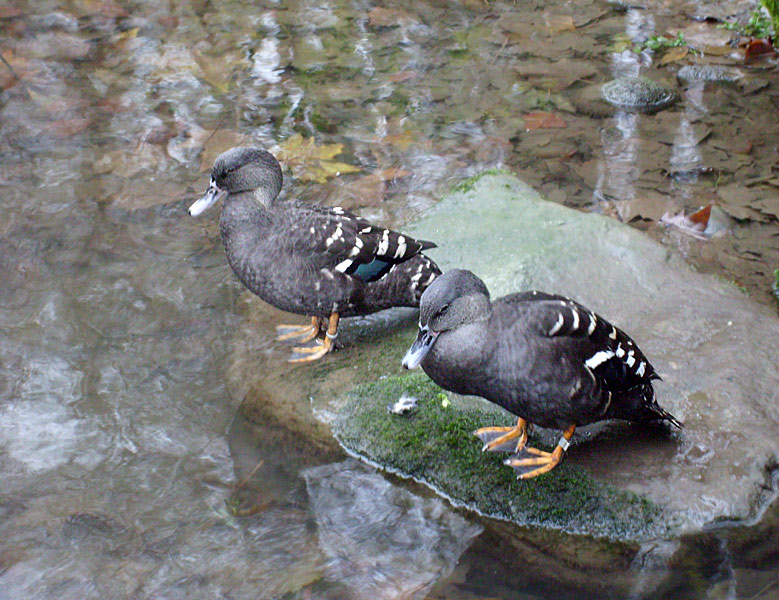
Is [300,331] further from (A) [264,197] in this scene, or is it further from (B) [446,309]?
(B) [446,309]

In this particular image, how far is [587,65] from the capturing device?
7.60 meters

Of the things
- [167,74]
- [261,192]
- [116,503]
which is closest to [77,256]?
[261,192]

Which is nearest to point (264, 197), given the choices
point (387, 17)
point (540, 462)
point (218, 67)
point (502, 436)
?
point (502, 436)

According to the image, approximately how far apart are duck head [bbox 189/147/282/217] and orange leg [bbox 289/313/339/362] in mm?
740

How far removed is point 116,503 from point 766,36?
297 inches

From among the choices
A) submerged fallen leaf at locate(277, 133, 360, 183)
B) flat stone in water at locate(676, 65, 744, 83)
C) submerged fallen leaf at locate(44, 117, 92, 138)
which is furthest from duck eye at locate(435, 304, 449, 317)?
flat stone in water at locate(676, 65, 744, 83)

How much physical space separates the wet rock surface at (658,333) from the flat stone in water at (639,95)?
6.63ft

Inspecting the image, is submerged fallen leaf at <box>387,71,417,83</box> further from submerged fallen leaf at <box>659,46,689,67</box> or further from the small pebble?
the small pebble

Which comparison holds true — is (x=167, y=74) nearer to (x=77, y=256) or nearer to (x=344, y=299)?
(x=77, y=256)

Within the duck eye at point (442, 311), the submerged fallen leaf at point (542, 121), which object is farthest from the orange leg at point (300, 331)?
the submerged fallen leaf at point (542, 121)

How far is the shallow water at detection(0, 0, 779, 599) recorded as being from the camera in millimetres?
3299

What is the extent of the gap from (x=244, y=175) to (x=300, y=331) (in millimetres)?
959

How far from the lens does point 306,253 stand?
3953mm

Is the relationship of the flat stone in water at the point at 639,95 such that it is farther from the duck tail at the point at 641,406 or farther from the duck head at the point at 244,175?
the duck tail at the point at 641,406
